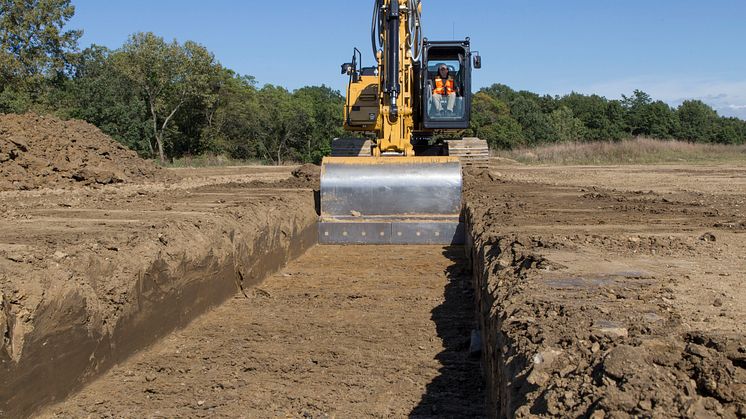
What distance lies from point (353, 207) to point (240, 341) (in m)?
5.26

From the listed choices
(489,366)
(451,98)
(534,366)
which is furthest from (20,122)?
(534,366)

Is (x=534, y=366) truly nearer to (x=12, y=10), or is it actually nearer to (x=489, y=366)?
(x=489, y=366)

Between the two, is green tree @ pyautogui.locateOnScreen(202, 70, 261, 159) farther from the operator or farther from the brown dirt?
the brown dirt

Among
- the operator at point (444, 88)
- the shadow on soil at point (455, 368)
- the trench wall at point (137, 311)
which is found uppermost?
the operator at point (444, 88)

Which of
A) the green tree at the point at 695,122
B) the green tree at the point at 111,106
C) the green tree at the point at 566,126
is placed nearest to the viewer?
the green tree at the point at 111,106

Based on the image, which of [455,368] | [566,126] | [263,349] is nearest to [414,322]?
[455,368]

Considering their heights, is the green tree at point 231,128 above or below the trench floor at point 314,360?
above

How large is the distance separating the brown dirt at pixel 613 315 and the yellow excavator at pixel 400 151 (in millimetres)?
2152

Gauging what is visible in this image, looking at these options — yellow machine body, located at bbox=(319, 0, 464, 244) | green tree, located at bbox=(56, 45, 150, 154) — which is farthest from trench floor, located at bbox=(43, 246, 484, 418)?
green tree, located at bbox=(56, 45, 150, 154)

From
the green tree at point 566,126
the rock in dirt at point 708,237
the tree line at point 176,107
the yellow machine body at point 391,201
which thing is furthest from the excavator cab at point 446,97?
the green tree at point 566,126

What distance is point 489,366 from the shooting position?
4.32 metres

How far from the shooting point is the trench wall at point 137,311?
401 centimetres

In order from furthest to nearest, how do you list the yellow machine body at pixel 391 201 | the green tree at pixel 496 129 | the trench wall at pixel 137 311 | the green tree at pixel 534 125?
the green tree at pixel 534 125 → the green tree at pixel 496 129 → the yellow machine body at pixel 391 201 → the trench wall at pixel 137 311

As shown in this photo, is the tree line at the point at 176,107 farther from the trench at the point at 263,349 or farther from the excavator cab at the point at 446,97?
the trench at the point at 263,349
